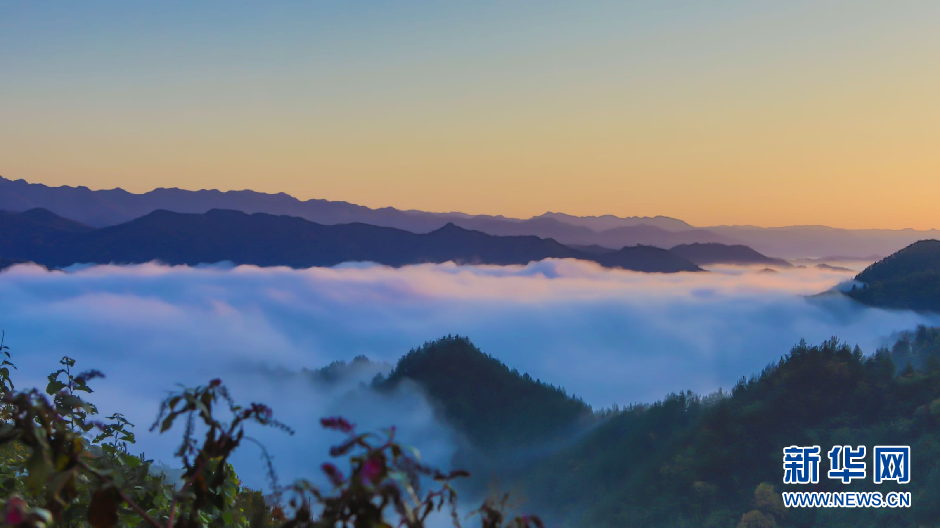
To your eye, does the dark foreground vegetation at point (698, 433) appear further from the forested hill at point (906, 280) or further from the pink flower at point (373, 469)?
the forested hill at point (906, 280)

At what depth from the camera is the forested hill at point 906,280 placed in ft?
517

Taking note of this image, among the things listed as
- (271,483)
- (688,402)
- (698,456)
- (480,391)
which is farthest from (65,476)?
(480,391)

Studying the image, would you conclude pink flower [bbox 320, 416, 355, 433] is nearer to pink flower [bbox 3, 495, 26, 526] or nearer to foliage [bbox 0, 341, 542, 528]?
foliage [bbox 0, 341, 542, 528]

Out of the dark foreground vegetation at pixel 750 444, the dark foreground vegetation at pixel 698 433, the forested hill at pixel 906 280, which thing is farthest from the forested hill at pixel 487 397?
the forested hill at pixel 906 280

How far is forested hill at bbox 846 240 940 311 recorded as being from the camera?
6206 inches

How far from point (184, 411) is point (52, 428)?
1.73 feet

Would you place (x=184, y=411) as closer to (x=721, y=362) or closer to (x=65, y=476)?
(x=65, y=476)

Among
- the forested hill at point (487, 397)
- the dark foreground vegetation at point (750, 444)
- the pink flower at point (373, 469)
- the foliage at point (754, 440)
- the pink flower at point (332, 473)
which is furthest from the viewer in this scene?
the forested hill at point (487, 397)

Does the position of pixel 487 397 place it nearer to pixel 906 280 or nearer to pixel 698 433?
pixel 698 433

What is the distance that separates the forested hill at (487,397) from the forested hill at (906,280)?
76.5m

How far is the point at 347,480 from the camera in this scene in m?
2.38

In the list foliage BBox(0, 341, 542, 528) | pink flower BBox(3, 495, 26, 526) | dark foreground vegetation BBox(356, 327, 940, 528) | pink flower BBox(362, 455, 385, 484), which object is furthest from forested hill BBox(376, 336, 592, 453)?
pink flower BBox(3, 495, 26, 526)

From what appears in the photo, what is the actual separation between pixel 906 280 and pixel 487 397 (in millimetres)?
102771

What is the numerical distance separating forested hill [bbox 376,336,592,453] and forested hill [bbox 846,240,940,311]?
76.5 metres
